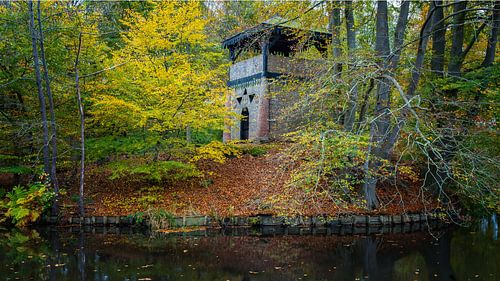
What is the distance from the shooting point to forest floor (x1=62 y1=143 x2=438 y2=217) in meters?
12.1

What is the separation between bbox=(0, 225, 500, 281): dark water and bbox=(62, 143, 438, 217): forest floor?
1455mm

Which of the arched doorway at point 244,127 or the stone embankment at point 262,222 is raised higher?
the arched doorway at point 244,127

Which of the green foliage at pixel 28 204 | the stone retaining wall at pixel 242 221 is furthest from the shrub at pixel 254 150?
the green foliage at pixel 28 204

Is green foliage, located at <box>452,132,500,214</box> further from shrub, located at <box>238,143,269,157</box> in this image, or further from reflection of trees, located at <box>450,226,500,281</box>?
shrub, located at <box>238,143,269,157</box>

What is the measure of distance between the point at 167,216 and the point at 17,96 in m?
6.68

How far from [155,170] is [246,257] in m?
5.59

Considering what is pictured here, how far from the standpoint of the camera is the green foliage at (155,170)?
12.9 m

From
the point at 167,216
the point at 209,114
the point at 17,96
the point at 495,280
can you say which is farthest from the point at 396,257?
the point at 17,96

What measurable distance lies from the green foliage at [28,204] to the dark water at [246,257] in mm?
525

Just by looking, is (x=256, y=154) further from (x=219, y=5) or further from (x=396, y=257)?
(x=219, y=5)

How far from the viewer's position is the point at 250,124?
19562 millimetres

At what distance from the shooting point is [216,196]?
1338 cm

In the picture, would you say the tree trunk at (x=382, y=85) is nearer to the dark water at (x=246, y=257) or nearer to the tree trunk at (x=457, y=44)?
the dark water at (x=246, y=257)

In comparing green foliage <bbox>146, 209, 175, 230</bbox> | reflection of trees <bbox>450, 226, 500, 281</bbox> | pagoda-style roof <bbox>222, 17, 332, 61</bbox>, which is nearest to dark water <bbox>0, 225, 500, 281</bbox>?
reflection of trees <bbox>450, 226, 500, 281</bbox>
